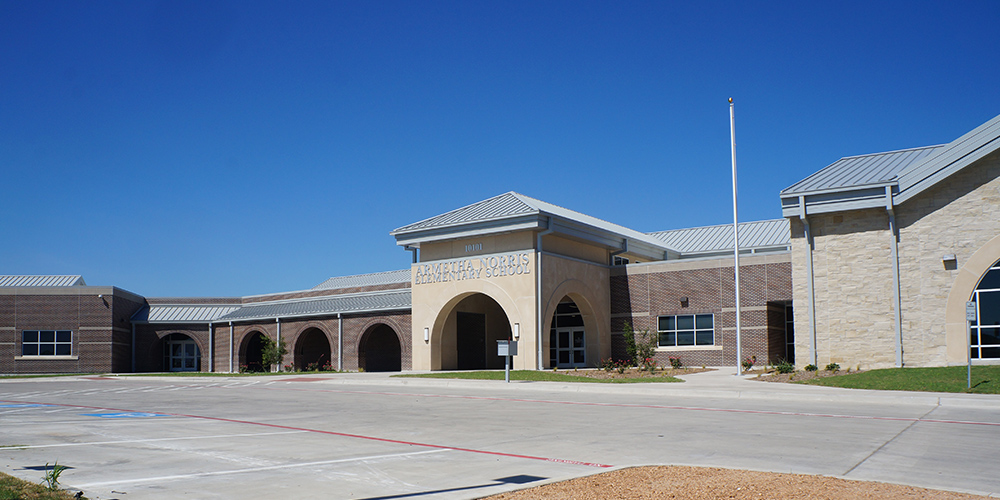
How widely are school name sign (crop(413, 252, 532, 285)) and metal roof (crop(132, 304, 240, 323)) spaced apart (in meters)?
21.0

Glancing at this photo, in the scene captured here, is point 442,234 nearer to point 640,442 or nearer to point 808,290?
point 808,290

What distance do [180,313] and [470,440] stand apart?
45.7m

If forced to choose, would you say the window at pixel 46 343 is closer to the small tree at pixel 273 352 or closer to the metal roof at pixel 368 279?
the small tree at pixel 273 352

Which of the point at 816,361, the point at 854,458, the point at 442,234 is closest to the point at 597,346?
the point at 442,234

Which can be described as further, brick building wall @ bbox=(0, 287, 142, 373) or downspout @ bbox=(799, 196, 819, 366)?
brick building wall @ bbox=(0, 287, 142, 373)

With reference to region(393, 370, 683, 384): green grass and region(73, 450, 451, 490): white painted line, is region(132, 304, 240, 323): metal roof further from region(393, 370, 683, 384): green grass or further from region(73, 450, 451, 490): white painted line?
region(73, 450, 451, 490): white painted line

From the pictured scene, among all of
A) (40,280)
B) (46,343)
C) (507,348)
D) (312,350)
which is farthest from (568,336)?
(40,280)

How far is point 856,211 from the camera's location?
1028 inches

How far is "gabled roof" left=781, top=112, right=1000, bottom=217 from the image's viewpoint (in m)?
24.2

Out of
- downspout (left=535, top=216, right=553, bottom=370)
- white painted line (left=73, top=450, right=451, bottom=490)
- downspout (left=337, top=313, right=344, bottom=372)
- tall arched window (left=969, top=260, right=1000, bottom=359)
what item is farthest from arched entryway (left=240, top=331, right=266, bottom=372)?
white painted line (left=73, top=450, right=451, bottom=490)

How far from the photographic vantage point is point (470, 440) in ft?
36.8

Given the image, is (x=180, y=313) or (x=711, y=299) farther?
(x=180, y=313)

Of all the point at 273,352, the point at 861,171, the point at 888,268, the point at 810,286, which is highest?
the point at 861,171

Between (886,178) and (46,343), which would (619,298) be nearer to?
(886,178)
